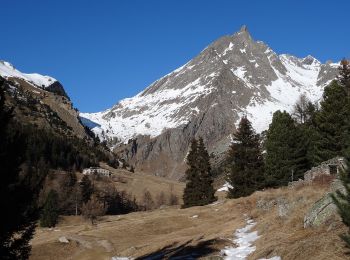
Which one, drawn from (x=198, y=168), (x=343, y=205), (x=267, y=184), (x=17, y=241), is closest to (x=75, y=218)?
(x=198, y=168)

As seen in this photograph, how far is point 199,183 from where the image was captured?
80562 millimetres

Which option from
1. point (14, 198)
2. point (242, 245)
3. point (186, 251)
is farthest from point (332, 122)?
point (14, 198)

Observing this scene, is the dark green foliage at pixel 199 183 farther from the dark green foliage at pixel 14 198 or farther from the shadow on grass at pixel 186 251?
the dark green foliage at pixel 14 198

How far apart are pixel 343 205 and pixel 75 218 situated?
3924 inches

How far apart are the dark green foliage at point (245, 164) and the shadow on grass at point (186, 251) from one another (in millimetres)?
35472

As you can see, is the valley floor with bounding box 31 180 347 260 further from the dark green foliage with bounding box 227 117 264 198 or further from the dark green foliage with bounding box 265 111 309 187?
the dark green foliage with bounding box 227 117 264 198

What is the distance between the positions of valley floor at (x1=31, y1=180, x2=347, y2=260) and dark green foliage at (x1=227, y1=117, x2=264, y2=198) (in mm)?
11558

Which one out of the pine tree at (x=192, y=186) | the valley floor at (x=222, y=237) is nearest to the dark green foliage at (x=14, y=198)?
the valley floor at (x=222, y=237)

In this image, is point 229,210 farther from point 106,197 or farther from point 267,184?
point 106,197

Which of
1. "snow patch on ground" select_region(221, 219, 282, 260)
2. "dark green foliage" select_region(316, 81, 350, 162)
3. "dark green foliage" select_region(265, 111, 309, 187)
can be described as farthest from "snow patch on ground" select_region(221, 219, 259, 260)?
"dark green foliage" select_region(265, 111, 309, 187)

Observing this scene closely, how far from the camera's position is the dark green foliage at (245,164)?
6681 centimetres

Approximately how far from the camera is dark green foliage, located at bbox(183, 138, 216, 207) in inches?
3130

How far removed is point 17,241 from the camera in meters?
19.0

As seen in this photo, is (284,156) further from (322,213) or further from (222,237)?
(322,213)
